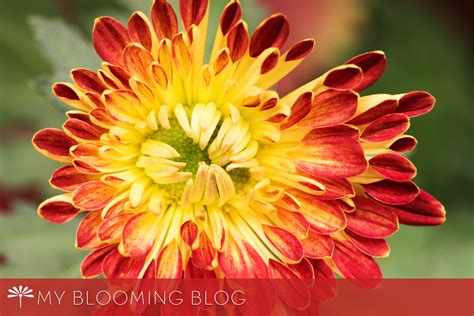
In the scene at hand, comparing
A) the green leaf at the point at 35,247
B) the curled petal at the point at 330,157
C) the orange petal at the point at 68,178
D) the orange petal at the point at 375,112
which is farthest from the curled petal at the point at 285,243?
the green leaf at the point at 35,247

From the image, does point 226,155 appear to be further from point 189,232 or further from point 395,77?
point 395,77

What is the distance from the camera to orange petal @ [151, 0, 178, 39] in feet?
3.12

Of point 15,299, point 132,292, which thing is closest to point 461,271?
point 132,292

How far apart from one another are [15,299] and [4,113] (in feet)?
2.02

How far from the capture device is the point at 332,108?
962 millimetres

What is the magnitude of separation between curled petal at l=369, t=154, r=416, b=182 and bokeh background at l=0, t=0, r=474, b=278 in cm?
49

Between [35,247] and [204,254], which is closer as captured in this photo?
[204,254]

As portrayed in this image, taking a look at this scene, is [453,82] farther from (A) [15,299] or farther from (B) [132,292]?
(A) [15,299]

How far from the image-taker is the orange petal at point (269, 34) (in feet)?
3.06

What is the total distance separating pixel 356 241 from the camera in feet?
3.33

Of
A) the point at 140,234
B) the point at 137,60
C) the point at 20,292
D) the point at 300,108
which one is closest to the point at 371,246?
the point at 300,108

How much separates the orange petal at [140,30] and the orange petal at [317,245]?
392 millimetres

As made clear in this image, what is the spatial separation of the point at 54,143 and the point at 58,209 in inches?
4.1

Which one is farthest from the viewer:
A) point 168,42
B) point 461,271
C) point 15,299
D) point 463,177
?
point 463,177
